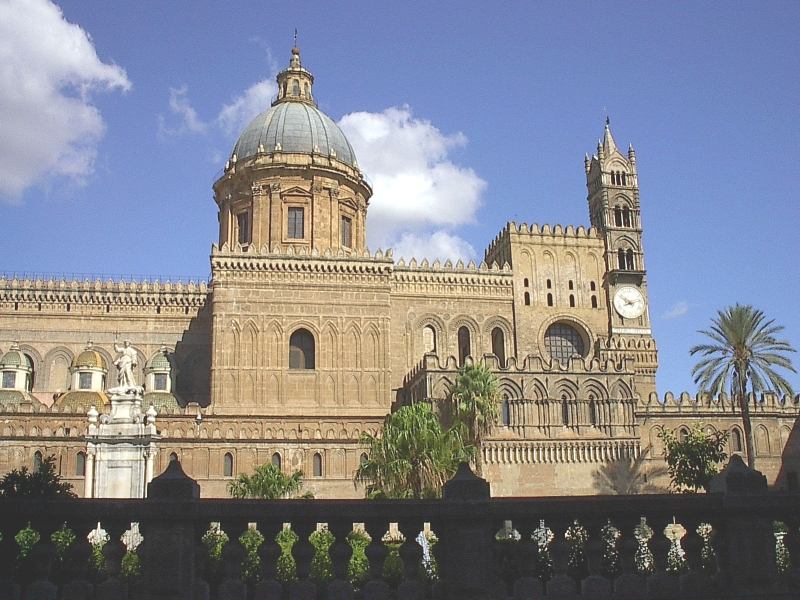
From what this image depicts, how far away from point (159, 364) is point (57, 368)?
5762 millimetres

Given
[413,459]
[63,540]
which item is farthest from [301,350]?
[63,540]

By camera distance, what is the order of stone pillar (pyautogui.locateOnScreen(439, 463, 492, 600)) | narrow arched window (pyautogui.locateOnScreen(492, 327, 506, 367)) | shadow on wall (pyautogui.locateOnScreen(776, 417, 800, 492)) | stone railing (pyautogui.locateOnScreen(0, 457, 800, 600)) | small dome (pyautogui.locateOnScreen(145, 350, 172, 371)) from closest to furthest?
stone railing (pyautogui.locateOnScreen(0, 457, 800, 600)), stone pillar (pyautogui.locateOnScreen(439, 463, 492, 600)), shadow on wall (pyautogui.locateOnScreen(776, 417, 800, 492)), small dome (pyautogui.locateOnScreen(145, 350, 172, 371)), narrow arched window (pyautogui.locateOnScreen(492, 327, 506, 367))

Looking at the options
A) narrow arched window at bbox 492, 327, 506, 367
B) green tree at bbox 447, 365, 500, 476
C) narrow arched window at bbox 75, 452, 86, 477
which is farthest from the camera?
narrow arched window at bbox 492, 327, 506, 367

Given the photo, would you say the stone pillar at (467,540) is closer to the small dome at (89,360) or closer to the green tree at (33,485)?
the green tree at (33,485)

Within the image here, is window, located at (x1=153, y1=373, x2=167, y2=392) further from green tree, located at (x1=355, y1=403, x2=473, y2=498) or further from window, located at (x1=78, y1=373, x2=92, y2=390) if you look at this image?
green tree, located at (x1=355, y1=403, x2=473, y2=498)

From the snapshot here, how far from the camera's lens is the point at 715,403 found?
47.1 metres

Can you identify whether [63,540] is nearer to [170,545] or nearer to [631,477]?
[170,545]

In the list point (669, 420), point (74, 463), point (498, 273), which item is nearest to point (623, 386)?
point (669, 420)

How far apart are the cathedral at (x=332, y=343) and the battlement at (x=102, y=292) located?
0.11 meters

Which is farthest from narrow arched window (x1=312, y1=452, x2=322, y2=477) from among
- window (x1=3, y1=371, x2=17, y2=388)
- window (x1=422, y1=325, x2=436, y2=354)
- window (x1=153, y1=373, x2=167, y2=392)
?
window (x1=3, y1=371, x2=17, y2=388)

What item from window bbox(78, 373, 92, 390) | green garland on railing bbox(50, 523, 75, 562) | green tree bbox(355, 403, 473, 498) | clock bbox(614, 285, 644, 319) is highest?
clock bbox(614, 285, 644, 319)

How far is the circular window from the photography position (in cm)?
5353

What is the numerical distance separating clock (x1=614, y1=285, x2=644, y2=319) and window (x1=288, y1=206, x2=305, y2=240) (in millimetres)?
18752

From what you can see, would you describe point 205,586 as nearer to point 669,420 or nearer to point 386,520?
point 386,520
